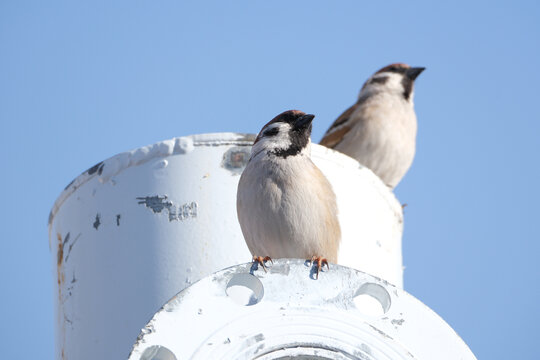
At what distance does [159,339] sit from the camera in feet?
10.4

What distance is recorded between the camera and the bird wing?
10.5 metres

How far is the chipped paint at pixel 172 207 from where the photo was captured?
501 cm

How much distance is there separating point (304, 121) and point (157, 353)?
9.89ft

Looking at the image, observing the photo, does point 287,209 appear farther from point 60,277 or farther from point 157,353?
point 157,353

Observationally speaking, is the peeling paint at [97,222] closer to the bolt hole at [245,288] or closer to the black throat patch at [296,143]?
the black throat patch at [296,143]

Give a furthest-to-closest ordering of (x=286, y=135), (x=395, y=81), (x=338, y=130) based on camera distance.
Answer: (x=395, y=81), (x=338, y=130), (x=286, y=135)

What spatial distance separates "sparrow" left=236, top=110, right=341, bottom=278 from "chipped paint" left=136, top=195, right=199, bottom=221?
0.87 feet

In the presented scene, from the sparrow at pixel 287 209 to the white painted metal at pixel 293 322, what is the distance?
5.08 feet

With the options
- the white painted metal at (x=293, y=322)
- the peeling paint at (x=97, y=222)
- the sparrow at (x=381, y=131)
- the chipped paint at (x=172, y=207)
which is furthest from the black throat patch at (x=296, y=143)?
the sparrow at (x=381, y=131)

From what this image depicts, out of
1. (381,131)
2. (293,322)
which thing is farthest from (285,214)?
(381,131)

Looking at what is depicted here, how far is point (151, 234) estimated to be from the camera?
196 inches

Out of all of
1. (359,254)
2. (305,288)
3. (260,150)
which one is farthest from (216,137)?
(305,288)

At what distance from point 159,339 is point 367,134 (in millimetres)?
7501

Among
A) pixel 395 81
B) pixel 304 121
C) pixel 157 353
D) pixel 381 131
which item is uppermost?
pixel 395 81
